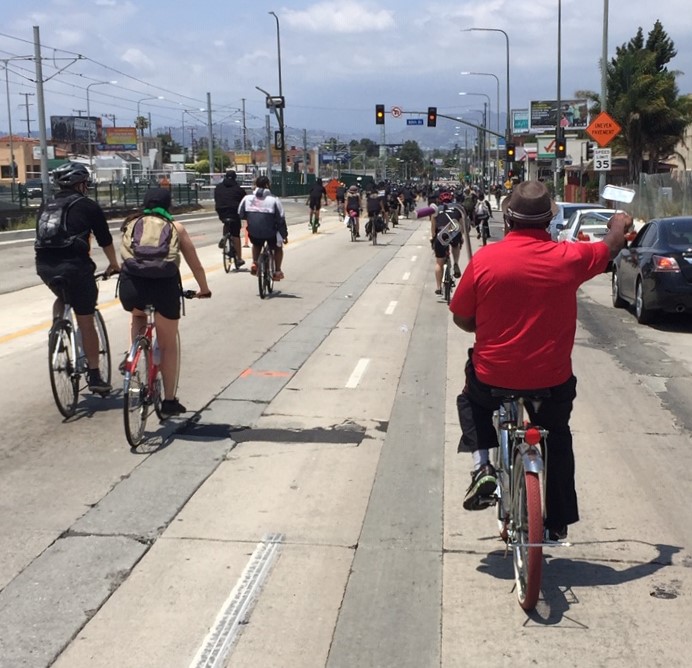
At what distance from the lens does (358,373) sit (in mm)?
10758

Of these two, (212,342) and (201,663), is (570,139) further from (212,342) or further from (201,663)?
(201,663)

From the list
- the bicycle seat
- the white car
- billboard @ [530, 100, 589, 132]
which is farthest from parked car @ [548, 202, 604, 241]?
billboard @ [530, 100, 589, 132]

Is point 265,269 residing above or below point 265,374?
above

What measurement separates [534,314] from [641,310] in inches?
413

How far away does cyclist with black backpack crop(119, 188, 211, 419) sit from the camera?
25.3ft

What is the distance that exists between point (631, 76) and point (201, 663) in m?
58.5

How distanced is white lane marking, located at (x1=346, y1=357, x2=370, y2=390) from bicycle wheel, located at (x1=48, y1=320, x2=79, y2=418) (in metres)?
2.60

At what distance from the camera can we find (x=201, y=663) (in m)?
4.37

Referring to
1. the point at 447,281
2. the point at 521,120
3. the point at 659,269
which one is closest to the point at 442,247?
the point at 447,281

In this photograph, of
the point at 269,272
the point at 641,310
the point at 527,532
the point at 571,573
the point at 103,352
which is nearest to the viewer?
the point at 527,532

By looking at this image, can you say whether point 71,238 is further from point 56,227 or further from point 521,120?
point 521,120

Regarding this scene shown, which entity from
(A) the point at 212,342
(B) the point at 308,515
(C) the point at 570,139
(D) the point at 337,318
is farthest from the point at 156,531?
(C) the point at 570,139

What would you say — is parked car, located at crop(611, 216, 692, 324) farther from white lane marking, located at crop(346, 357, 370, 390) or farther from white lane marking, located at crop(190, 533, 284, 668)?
white lane marking, located at crop(190, 533, 284, 668)

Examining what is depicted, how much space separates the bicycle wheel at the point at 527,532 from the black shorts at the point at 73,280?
4637 millimetres
